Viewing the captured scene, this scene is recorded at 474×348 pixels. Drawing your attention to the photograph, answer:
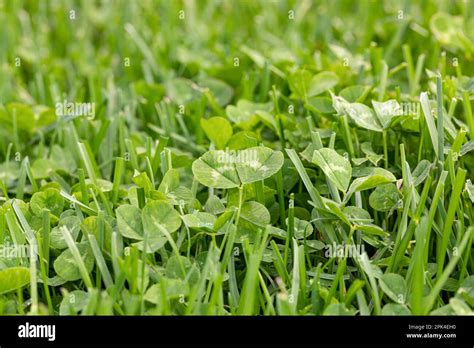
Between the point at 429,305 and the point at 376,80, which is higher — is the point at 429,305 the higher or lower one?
the lower one

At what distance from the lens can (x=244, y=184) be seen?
1.71m

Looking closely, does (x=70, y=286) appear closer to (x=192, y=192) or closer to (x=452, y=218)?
(x=192, y=192)

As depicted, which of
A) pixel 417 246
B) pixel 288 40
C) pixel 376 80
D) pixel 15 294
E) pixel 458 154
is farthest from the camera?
pixel 288 40

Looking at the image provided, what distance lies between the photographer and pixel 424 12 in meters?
2.99

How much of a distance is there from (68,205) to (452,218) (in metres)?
0.92

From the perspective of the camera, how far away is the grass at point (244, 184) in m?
1.52

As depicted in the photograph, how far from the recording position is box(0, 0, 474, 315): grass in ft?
4.98

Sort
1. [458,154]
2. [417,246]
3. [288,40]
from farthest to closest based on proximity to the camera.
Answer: [288,40], [458,154], [417,246]

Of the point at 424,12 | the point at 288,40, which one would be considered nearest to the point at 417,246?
the point at 288,40

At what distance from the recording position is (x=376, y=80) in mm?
2277
